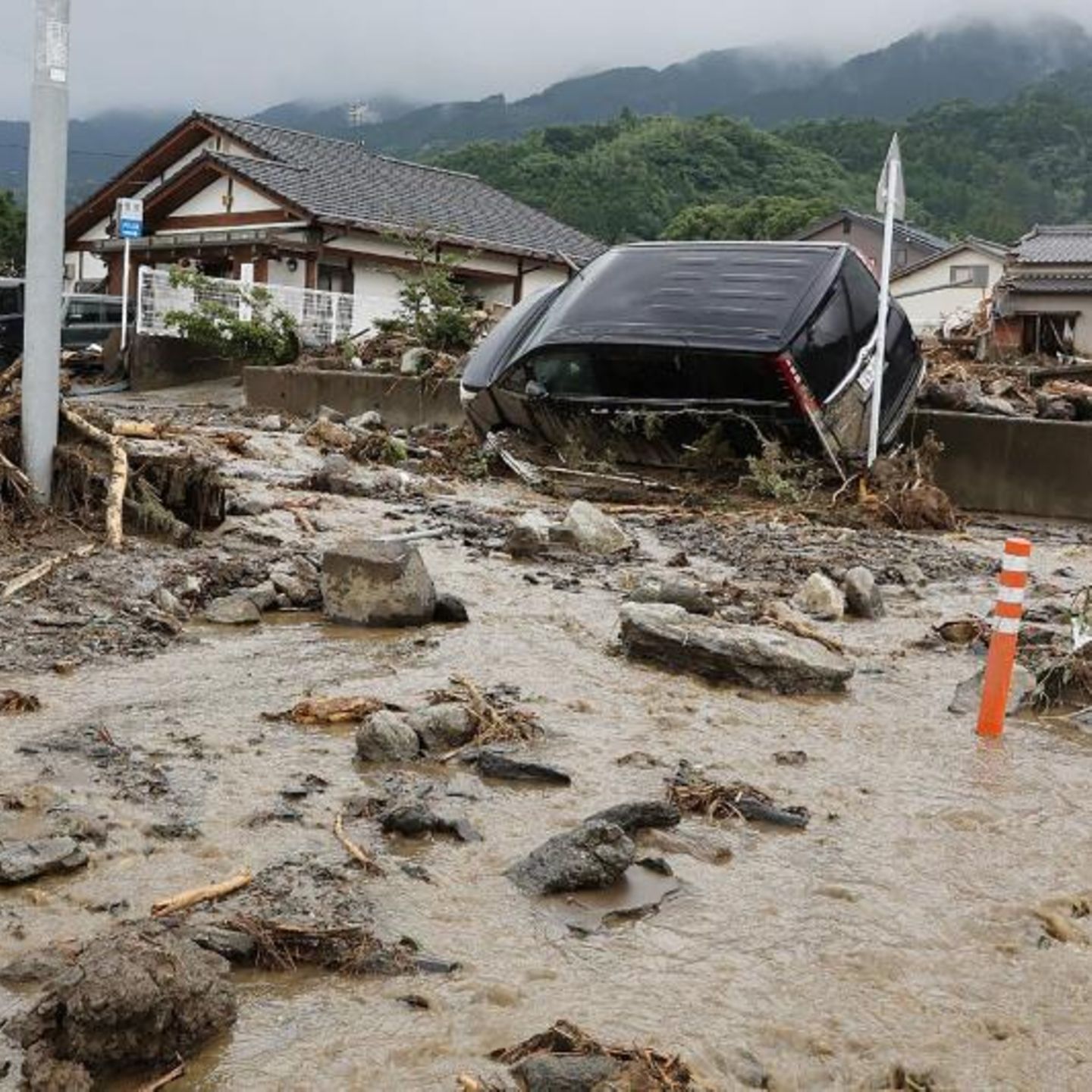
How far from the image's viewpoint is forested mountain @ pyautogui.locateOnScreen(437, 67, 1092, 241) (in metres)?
51.4

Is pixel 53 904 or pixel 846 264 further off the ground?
pixel 846 264

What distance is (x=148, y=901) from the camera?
10.4ft

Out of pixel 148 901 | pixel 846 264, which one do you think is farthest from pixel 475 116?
pixel 148 901

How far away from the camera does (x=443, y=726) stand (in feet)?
15.1

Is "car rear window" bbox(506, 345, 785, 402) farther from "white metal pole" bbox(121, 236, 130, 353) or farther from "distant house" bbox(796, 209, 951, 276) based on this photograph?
"distant house" bbox(796, 209, 951, 276)

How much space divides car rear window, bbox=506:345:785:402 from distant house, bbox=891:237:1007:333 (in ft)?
81.1

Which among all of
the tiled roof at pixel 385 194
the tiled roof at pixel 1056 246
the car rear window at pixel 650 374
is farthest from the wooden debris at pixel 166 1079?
the tiled roof at pixel 1056 246

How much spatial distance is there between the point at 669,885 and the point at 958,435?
8.93 metres

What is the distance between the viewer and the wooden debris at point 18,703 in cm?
459

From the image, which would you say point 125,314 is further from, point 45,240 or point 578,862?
point 578,862

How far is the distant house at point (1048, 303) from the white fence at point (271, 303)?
512 inches

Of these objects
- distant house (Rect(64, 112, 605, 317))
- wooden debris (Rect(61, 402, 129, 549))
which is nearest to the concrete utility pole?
wooden debris (Rect(61, 402, 129, 549))

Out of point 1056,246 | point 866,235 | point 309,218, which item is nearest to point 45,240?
point 309,218

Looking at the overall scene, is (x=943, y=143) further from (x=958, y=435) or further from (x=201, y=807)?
(x=201, y=807)
